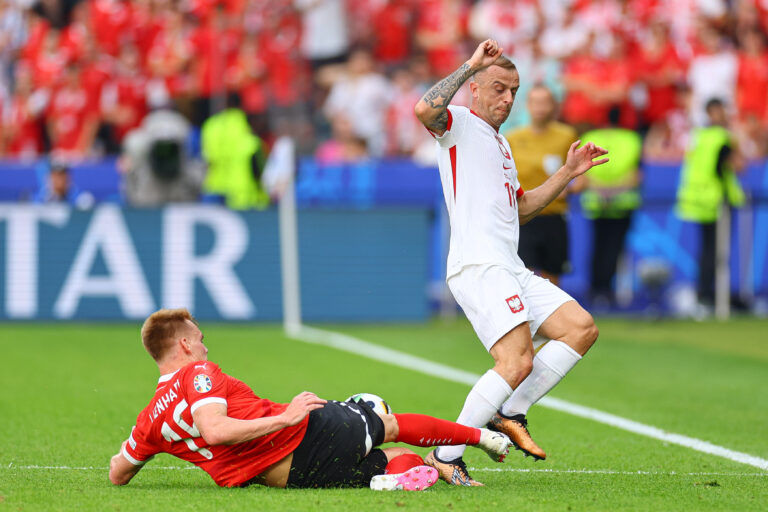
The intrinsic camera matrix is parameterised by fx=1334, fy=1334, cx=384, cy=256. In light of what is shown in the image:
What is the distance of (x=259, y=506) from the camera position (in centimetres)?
551

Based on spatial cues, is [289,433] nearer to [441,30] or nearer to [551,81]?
[551,81]

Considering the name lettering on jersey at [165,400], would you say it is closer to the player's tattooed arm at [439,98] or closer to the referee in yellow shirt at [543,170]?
the player's tattooed arm at [439,98]

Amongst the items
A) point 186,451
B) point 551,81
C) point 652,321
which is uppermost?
point 551,81

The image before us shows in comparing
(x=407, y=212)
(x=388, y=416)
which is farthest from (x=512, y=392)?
(x=407, y=212)

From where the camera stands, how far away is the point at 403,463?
20.3ft

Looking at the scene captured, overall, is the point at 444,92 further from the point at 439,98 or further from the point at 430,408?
the point at 430,408

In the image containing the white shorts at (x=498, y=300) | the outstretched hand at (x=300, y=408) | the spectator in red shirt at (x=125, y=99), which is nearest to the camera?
the outstretched hand at (x=300, y=408)

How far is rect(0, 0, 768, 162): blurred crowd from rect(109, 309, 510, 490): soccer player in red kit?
42.6 feet

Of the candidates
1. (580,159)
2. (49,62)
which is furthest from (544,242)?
(49,62)

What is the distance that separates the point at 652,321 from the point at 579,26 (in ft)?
16.9

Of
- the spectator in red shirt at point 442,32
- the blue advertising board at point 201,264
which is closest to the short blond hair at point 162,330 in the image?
the blue advertising board at point 201,264

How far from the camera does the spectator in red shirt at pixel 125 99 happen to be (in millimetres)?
20016

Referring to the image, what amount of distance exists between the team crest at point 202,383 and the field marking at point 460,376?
2974 mm

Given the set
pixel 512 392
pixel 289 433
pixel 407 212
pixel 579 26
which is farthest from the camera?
pixel 579 26
